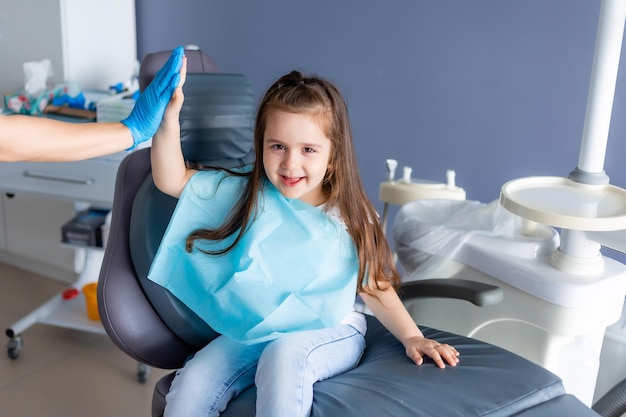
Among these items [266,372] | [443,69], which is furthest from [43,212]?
[266,372]

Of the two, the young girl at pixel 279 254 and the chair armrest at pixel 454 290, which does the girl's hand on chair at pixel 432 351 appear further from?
the chair armrest at pixel 454 290

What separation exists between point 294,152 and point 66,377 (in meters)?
1.33

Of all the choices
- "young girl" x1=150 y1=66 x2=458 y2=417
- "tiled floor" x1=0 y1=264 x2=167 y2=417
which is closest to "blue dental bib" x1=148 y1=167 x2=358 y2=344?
"young girl" x1=150 y1=66 x2=458 y2=417

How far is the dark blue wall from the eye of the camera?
1.98 metres

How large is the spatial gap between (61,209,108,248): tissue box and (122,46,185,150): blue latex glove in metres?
1.21

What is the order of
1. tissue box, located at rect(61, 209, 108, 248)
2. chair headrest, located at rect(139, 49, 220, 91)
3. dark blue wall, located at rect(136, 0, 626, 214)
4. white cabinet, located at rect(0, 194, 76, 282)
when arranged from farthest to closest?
white cabinet, located at rect(0, 194, 76, 282) → tissue box, located at rect(61, 209, 108, 248) → dark blue wall, located at rect(136, 0, 626, 214) → chair headrest, located at rect(139, 49, 220, 91)

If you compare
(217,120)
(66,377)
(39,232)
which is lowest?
(66,377)

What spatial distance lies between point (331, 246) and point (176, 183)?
12.7 inches

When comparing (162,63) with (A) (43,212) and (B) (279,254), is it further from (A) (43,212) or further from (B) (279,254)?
(A) (43,212)

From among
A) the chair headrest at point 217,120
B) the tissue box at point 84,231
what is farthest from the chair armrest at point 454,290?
the tissue box at point 84,231

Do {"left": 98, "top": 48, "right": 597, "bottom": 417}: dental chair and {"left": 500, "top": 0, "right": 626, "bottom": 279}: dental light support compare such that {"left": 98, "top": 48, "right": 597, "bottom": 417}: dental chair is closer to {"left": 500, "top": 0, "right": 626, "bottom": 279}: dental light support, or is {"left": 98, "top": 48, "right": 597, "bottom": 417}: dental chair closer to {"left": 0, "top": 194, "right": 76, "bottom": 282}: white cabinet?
{"left": 500, "top": 0, "right": 626, "bottom": 279}: dental light support

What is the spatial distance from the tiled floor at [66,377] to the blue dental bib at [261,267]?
879mm

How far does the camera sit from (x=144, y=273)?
1.38 metres

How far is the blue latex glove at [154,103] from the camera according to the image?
1238 mm
